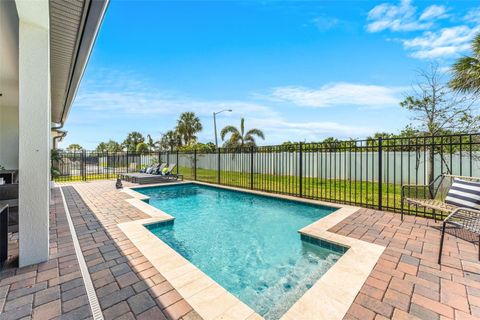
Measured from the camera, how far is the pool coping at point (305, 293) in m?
1.83

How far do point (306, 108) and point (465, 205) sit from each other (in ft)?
39.7

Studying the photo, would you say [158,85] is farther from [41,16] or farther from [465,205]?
[465,205]

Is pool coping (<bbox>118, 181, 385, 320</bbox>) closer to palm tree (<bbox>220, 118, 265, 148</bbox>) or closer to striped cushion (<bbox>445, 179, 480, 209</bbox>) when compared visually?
striped cushion (<bbox>445, 179, 480, 209</bbox>)

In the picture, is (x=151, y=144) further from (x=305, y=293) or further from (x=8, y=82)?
(x=305, y=293)

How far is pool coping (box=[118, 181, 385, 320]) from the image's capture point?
1833 mm

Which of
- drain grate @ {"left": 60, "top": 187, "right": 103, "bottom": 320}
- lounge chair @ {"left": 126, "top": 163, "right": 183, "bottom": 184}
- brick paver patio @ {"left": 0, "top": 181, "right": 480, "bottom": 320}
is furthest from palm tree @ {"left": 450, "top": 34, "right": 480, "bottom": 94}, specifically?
lounge chair @ {"left": 126, "top": 163, "right": 183, "bottom": 184}

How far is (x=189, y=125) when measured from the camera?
27297 millimetres

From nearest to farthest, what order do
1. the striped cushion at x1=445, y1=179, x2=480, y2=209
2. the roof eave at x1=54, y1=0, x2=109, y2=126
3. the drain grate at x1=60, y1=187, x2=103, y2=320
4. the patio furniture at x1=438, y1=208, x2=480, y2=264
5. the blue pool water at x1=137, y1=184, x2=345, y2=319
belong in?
the drain grate at x1=60, y1=187, x2=103, y2=320 < the patio furniture at x1=438, y1=208, x2=480, y2=264 < the blue pool water at x1=137, y1=184, x2=345, y2=319 < the roof eave at x1=54, y1=0, x2=109, y2=126 < the striped cushion at x1=445, y1=179, x2=480, y2=209

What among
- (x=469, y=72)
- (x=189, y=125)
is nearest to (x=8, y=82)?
(x=469, y=72)

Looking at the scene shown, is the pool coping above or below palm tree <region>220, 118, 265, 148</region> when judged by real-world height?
below

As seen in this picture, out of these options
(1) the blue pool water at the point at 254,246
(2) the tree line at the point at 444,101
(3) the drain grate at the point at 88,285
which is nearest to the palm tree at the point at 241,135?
(2) the tree line at the point at 444,101

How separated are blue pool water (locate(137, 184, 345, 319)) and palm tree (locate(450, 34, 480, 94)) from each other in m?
5.59

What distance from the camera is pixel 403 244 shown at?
10.3 ft

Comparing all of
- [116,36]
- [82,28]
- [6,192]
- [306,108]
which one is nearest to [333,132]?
→ [306,108]
